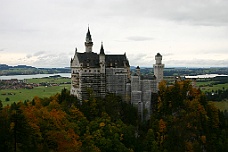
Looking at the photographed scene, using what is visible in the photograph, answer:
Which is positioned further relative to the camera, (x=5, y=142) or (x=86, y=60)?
(x=86, y=60)

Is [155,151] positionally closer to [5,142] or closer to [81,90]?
[81,90]

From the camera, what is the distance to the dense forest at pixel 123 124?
58.9 meters

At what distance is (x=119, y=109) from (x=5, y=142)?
121 feet

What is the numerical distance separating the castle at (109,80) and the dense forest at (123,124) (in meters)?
2.30

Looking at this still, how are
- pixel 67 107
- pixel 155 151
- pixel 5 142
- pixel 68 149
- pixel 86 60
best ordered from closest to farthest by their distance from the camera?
pixel 5 142 → pixel 68 149 → pixel 155 151 → pixel 67 107 → pixel 86 60

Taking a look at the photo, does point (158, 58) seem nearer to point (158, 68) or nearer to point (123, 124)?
point (158, 68)

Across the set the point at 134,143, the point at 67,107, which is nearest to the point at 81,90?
the point at 67,107

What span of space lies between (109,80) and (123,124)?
13823 millimetres

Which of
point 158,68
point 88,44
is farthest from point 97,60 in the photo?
point 158,68

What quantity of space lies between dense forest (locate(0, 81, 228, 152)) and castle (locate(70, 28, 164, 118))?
2.30 metres

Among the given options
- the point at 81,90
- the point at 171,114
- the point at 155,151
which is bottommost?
the point at 155,151

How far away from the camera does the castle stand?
81438 mm

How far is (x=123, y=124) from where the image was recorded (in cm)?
7488

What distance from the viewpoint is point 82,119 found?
71.3 m
